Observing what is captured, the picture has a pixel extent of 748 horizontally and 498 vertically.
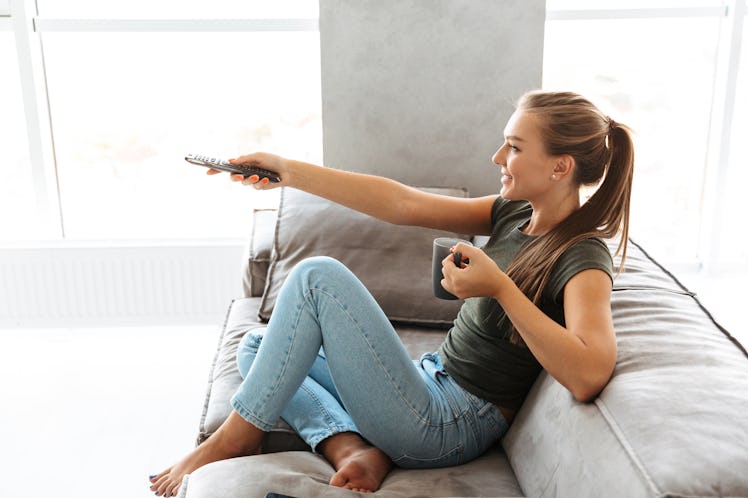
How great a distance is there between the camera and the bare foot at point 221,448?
1.50 meters

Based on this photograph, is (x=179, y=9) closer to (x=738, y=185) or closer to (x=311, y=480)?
(x=311, y=480)

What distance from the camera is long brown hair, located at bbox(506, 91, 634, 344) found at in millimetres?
1419

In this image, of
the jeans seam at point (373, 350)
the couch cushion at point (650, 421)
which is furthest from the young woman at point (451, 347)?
the couch cushion at point (650, 421)

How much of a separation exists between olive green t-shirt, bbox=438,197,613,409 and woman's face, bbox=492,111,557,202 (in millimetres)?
109

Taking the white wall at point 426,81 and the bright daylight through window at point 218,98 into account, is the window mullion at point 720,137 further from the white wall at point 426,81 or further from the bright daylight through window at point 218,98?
the white wall at point 426,81

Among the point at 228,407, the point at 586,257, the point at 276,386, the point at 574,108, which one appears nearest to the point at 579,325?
the point at 586,257

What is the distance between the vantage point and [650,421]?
1.11 metres

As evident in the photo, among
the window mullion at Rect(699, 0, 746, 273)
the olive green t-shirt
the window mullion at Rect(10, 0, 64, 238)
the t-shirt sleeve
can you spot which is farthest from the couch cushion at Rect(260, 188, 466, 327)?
the window mullion at Rect(699, 0, 746, 273)

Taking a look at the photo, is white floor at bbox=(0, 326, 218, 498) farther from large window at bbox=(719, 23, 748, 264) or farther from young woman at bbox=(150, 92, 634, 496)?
large window at bbox=(719, 23, 748, 264)

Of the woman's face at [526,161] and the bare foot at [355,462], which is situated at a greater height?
the woman's face at [526,161]

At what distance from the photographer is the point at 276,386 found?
146 centimetres

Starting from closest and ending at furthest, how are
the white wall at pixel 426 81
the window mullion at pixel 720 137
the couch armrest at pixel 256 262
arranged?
the couch armrest at pixel 256 262
the white wall at pixel 426 81
the window mullion at pixel 720 137

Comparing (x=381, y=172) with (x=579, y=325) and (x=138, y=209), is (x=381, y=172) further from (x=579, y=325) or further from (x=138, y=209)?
(x=579, y=325)

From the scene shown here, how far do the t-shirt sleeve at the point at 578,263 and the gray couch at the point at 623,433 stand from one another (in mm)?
173
